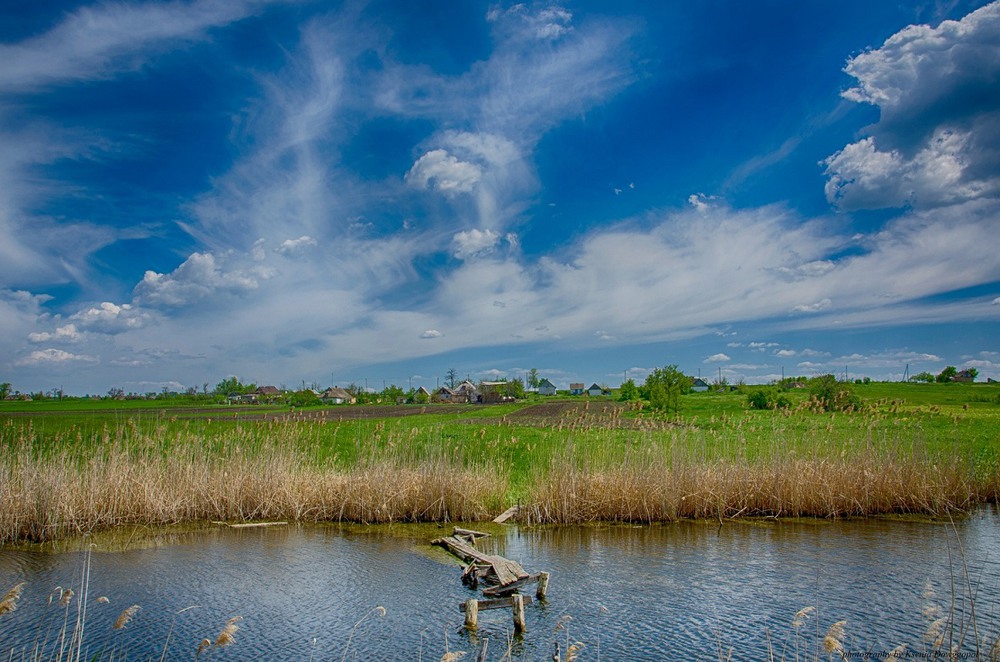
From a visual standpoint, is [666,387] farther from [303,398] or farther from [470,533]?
[303,398]

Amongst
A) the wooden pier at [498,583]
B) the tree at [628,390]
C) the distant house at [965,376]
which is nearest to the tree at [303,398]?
the tree at [628,390]

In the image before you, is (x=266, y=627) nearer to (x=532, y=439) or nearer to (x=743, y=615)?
(x=743, y=615)

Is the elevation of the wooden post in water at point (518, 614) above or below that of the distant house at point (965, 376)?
below

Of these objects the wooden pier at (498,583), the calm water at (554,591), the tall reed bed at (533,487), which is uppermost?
the tall reed bed at (533,487)

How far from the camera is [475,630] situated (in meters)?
8.77

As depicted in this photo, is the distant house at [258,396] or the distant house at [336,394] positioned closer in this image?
the distant house at [258,396]

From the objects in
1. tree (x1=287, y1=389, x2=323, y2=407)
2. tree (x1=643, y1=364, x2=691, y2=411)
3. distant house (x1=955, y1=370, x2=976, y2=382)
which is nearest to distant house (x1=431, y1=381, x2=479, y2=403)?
tree (x1=287, y1=389, x2=323, y2=407)

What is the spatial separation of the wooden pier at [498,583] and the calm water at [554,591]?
22cm

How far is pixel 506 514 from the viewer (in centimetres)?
1673

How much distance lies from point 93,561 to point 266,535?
148 inches

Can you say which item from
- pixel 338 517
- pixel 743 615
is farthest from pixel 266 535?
pixel 743 615

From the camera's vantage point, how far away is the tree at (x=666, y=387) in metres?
43.0

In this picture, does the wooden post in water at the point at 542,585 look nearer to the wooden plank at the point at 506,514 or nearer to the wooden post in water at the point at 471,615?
the wooden post in water at the point at 471,615

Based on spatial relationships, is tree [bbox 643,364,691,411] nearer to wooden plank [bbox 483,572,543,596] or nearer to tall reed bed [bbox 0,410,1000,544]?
tall reed bed [bbox 0,410,1000,544]
